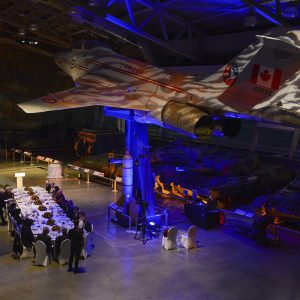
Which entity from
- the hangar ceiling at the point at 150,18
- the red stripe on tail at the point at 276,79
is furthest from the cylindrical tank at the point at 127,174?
the red stripe on tail at the point at 276,79

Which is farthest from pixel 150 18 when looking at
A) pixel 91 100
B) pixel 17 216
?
pixel 17 216

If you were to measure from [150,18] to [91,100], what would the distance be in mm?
8187

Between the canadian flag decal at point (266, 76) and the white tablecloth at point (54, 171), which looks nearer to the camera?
the canadian flag decal at point (266, 76)

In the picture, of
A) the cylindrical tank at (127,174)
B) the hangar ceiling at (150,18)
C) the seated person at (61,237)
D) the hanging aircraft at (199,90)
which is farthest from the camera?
the hangar ceiling at (150,18)

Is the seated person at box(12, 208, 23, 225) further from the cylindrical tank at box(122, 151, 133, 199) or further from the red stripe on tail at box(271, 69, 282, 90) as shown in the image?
the red stripe on tail at box(271, 69, 282, 90)

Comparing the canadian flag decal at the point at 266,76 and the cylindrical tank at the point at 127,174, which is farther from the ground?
the canadian flag decal at the point at 266,76

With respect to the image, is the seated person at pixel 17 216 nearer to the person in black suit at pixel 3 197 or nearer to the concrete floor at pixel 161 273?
the concrete floor at pixel 161 273

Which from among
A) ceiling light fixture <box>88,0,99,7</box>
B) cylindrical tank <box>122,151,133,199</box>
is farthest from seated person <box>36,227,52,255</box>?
ceiling light fixture <box>88,0,99,7</box>

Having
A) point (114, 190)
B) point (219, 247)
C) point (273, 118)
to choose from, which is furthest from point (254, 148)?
point (273, 118)

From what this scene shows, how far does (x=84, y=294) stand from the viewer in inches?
378

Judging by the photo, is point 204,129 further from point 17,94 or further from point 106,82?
point 17,94

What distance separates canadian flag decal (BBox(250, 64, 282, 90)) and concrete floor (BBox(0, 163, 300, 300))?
496 centimetres

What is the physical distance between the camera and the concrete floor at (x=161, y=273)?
9.71 m

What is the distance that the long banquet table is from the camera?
12075 millimetres
